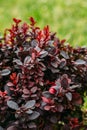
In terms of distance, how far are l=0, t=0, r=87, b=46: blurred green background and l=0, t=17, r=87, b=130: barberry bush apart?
240 centimetres

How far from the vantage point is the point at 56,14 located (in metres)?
5.96

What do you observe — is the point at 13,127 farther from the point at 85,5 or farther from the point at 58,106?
the point at 85,5

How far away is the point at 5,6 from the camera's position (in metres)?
6.29

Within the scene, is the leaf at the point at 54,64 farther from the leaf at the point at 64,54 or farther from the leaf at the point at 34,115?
the leaf at the point at 34,115

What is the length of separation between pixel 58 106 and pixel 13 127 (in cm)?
30

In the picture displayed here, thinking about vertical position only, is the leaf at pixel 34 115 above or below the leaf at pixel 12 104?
below

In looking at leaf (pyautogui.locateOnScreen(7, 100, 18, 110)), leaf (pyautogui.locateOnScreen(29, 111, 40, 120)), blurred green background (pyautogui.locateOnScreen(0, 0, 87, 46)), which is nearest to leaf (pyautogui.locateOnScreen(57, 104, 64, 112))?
leaf (pyautogui.locateOnScreen(29, 111, 40, 120))

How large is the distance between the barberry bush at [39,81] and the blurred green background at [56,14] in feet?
7.88

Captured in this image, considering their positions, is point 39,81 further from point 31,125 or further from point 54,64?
point 31,125

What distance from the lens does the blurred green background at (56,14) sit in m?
5.59

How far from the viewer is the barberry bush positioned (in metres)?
2.60

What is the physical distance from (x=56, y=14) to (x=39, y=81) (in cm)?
333

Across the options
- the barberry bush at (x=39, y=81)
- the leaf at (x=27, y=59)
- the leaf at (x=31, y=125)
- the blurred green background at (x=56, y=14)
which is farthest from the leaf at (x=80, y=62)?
the blurred green background at (x=56, y=14)

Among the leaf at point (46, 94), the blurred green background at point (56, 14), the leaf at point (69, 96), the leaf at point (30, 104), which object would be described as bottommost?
the leaf at point (30, 104)
